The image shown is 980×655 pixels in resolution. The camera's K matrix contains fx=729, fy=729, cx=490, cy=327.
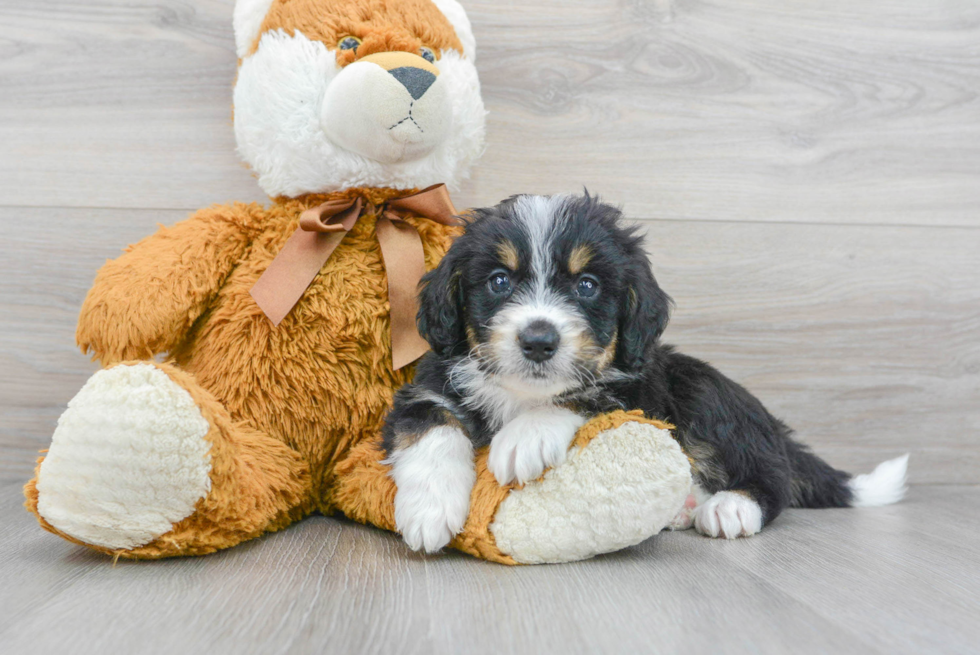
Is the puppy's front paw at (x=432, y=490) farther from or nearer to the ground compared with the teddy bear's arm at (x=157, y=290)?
nearer to the ground

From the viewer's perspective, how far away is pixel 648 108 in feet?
8.18

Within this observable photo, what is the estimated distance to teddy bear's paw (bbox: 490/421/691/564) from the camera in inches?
56.4

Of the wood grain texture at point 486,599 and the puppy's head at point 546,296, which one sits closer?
the wood grain texture at point 486,599

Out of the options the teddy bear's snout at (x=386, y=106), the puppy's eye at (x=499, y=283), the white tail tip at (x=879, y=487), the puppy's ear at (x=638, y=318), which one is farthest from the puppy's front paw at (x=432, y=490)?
the white tail tip at (x=879, y=487)

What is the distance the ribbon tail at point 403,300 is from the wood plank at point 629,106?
2.19 feet

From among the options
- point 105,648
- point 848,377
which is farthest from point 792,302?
point 105,648

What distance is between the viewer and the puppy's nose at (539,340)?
4.67 ft

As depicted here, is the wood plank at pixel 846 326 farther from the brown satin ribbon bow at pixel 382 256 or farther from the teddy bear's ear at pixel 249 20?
the teddy bear's ear at pixel 249 20

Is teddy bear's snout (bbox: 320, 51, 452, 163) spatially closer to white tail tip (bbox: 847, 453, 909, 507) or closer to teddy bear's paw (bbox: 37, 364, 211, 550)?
teddy bear's paw (bbox: 37, 364, 211, 550)

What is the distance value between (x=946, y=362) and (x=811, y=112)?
1.02 metres

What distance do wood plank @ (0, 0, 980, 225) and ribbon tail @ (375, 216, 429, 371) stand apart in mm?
668

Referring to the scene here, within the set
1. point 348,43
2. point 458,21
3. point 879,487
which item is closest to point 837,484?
point 879,487

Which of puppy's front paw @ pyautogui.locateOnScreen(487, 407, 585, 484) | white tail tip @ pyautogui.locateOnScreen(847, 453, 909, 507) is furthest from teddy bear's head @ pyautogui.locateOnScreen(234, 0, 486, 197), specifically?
white tail tip @ pyautogui.locateOnScreen(847, 453, 909, 507)

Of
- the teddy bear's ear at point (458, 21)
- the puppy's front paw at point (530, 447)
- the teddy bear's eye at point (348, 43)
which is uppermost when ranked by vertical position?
the teddy bear's ear at point (458, 21)
